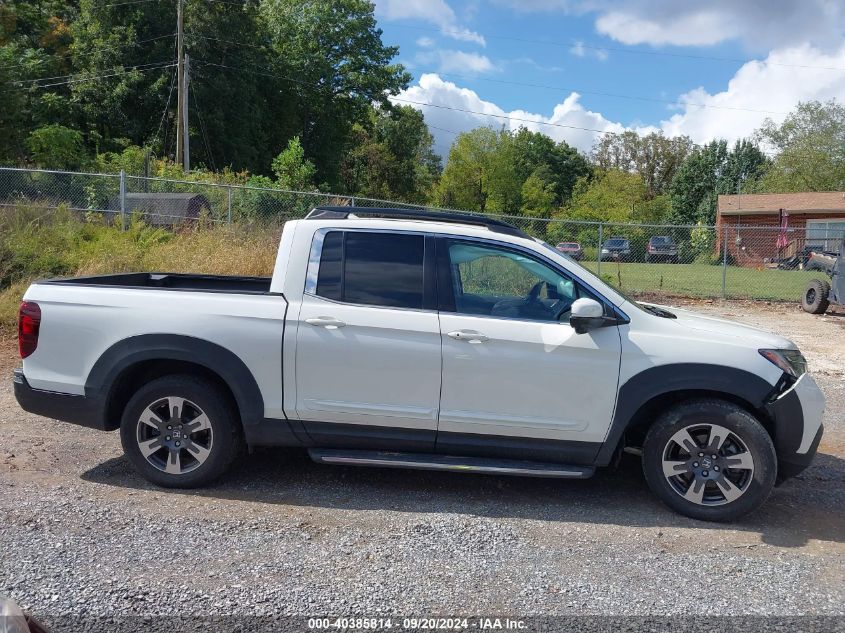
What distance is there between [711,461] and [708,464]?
26 mm

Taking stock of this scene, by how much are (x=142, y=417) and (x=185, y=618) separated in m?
1.83

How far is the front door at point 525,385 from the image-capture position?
453 centimetres

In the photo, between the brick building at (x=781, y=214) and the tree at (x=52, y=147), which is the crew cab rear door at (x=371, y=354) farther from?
the brick building at (x=781, y=214)

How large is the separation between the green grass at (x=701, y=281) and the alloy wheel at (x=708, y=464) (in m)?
12.8

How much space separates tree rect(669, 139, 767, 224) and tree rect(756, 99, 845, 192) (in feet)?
11.9

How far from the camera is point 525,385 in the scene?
14.9 ft

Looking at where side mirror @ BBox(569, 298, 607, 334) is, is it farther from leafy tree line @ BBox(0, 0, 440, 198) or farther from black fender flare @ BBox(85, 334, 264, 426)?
leafy tree line @ BBox(0, 0, 440, 198)

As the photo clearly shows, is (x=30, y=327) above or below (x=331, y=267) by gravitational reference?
below

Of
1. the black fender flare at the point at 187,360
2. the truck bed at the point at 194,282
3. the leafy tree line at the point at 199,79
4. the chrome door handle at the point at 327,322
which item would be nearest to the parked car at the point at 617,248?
the leafy tree line at the point at 199,79

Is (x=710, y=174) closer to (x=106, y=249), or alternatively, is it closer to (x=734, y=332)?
(x=106, y=249)

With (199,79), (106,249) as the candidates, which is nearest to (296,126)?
(199,79)

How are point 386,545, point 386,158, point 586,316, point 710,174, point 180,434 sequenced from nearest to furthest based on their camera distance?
point 386,545 < point 586,316 < point 180,434 < point 710,174 < point 386,158

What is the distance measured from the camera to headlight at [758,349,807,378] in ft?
14.9

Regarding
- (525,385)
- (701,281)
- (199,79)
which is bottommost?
(525,385)
